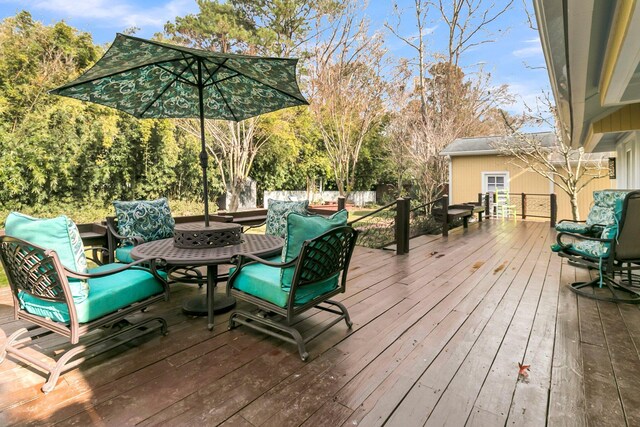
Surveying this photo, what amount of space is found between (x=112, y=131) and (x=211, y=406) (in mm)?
8749

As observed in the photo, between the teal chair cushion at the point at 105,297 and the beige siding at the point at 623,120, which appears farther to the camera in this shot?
the beige siding at the point at 623,120

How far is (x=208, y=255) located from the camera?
254 centimetres

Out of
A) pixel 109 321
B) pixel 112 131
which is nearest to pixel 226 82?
pixel 109 321

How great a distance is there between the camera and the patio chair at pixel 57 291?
182 cm

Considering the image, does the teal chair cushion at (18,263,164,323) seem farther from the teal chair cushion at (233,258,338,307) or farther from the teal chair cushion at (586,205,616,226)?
the teal chair cushion at (586,205,616,226)

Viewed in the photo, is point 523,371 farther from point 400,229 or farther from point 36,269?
point 400,229

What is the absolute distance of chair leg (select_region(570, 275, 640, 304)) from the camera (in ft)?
10.2

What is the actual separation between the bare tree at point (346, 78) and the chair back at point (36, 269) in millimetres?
8172

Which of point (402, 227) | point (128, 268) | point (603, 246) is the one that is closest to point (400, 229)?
point (402, 227)

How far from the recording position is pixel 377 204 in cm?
1873

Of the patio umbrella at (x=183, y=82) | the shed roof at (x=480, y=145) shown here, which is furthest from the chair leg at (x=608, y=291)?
the shed roof at (x=480, y=145)

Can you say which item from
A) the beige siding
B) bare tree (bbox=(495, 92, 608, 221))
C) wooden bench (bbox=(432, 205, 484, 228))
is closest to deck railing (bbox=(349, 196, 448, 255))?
wooden bench (bbox=(432, 205, 484, 228))

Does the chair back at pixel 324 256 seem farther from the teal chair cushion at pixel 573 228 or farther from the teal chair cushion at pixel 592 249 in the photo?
the teal chair cushion at pixel 573 228

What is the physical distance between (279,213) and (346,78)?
6.92 m
